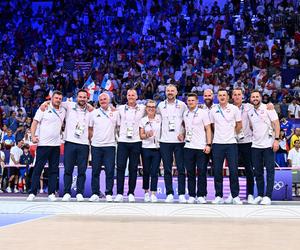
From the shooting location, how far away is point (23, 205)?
14305mm

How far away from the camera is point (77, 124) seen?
47.4 feet

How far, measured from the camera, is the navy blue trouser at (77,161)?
1445 centimetres

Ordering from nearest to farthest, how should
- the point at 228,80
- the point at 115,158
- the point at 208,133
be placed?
the point at 208,133 < the point at 115,158 < the point at 228,80

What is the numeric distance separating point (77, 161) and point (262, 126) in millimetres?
3732

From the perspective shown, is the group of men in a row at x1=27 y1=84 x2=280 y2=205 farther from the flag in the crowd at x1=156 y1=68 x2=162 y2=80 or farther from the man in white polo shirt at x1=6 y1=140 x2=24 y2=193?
the flag in the crowd at x1=156 y1=68 x2=162 y2=80

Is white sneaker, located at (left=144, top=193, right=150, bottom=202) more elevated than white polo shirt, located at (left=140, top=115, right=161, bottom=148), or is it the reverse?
white polo shirt, located at (left=140, top=115, right=161, bottom=148)

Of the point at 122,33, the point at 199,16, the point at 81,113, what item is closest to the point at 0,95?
the point at 122,33

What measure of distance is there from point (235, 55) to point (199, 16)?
153 inches

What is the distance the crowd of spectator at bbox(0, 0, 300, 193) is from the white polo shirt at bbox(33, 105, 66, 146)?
18.3 feet

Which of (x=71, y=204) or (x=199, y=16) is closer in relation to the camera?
(x=71, y=204)

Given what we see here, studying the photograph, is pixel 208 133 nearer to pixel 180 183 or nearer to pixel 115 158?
pixel 180 183

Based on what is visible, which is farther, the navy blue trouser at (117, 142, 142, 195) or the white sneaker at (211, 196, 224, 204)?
the navy blue trouser at (117, 142, 142, 195)

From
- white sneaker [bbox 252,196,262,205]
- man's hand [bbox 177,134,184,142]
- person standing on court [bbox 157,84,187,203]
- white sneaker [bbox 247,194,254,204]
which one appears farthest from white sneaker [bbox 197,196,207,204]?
man's hand [bbox 177,134,184,142]

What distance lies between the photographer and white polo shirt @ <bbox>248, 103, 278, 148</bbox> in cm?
1379
